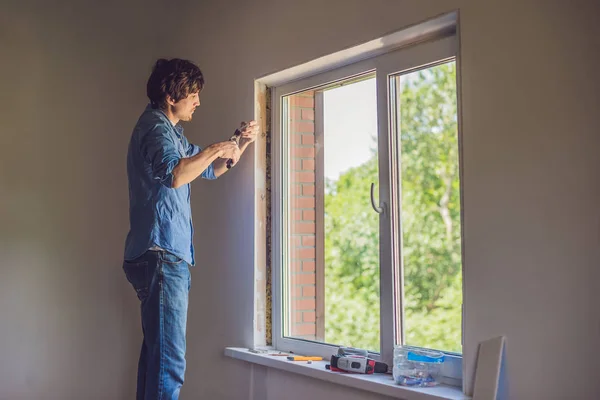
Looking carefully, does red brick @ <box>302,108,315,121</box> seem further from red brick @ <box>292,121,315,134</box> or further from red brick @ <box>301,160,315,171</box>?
red brick @ <box>301,160,315,171</box>

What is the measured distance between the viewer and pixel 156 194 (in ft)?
6.97

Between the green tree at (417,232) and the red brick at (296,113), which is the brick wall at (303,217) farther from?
the green tree at (417,232)

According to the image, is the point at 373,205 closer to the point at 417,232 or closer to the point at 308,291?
the point at 417,232

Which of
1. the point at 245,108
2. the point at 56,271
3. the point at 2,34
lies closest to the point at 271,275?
the point at 245,108

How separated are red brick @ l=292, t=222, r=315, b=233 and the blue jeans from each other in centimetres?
73

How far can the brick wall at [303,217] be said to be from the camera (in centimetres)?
270

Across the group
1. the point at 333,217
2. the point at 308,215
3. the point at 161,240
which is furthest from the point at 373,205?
the point at 161,240

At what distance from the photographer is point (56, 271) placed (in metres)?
2.89

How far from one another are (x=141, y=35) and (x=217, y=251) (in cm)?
124

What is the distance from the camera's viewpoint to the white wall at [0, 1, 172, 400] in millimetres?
2797

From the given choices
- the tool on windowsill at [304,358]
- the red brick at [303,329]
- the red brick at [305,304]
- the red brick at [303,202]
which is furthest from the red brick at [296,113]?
the tool on windowsill at [304,358]

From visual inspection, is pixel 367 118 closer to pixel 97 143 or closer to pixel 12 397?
pixel 97 143

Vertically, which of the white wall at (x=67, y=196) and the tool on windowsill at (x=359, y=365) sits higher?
the white wall at (x=67, y=196)

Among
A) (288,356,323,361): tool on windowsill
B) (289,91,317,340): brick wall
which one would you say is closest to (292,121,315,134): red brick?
(289,91,317,340): brick wall
